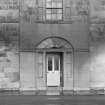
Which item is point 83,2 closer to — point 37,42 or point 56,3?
point 56,3

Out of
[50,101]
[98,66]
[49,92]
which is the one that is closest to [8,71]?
[49,92]

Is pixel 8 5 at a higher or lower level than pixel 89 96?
higher

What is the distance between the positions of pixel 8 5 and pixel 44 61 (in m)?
4.36

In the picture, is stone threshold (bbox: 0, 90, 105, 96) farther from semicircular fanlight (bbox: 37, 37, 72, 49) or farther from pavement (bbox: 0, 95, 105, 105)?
semicircular fanlight (bbox: 37, 37, 72, 49)

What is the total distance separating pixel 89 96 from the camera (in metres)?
17.6

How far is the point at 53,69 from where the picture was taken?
1884 cm

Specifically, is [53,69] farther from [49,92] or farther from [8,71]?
[8,71]

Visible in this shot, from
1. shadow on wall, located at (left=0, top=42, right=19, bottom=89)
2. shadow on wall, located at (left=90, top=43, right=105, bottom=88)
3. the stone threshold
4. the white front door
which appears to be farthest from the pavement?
shadow on wall, located at (left=90, top=43, right=105, bottom=88)

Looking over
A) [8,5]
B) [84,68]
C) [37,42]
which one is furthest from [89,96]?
[8,5]

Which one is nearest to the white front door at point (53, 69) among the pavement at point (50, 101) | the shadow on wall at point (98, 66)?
the pavement at point (50, 101)

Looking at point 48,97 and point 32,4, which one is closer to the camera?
point 48,97

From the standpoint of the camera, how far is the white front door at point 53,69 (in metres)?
18.6

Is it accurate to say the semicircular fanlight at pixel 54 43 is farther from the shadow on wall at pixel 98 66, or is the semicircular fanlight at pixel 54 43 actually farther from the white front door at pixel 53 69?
the shadow on wall at pixel 98 66

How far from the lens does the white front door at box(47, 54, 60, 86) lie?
18.6 m
